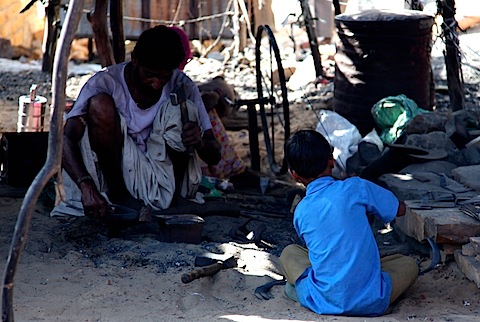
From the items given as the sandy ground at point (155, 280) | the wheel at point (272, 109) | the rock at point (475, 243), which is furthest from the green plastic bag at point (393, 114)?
the rock at point (475, 243)

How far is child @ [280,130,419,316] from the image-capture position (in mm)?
3443

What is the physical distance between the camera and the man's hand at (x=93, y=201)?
4.57m

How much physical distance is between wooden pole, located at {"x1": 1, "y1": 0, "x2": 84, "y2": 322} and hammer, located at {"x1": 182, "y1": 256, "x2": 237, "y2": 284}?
3.92ft

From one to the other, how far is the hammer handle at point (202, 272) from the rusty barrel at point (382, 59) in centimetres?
346

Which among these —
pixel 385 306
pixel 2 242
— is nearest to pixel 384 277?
pixel 385 306

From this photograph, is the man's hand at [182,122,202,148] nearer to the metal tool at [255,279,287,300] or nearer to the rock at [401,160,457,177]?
the metal tool at [255,279,287,300]

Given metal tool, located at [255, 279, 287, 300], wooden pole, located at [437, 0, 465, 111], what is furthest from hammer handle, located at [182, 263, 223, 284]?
wooden pole, located at [437, 0, 465, 111]

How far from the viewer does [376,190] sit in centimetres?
346

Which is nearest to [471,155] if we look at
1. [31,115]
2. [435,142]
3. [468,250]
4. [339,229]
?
[435,142]

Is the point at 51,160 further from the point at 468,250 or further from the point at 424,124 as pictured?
the point at 424,124

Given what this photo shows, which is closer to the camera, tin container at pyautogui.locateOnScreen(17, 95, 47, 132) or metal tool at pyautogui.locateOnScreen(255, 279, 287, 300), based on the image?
metal tool at pyautogui.locateOnScreen(255, 279, 287, 300)

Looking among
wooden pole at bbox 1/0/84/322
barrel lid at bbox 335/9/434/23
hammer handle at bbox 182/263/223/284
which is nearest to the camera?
wooden pole at bbox 1/0/84/322

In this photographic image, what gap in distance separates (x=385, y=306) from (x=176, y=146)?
187 cm

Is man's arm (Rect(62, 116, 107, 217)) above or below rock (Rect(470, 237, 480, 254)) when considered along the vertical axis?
above
